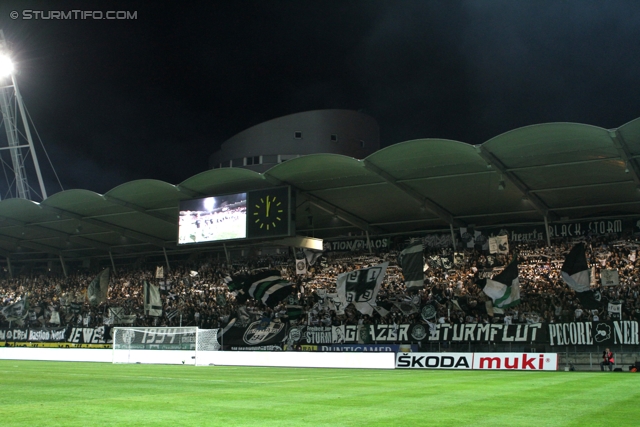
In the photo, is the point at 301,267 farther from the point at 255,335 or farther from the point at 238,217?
the point at 238,217

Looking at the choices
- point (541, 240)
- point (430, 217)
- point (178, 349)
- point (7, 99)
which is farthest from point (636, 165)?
point (7, 99)

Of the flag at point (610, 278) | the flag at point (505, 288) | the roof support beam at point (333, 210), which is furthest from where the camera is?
the roof support beam at point (333, 210)

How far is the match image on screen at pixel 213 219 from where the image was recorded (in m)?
33.1

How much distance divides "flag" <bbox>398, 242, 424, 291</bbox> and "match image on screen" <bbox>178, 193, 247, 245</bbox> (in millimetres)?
9565

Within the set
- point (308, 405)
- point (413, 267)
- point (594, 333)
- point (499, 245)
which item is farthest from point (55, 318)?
point (308, 405)

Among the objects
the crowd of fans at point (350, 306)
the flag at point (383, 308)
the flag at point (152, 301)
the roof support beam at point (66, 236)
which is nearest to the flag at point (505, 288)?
the crowd of fans at point (350, 306)

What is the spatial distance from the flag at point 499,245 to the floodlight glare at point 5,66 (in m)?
37.8

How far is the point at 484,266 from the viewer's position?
36.3 m

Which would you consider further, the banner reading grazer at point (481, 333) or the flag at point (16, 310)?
the flag at point (16, 310)

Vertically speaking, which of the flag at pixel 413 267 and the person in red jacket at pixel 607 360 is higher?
the flag at pixel 413 267

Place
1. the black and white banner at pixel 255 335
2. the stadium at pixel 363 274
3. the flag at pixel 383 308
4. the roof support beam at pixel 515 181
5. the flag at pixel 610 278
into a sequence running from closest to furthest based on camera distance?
1. the stadium at pixel 363 274
2. the roof support beam at pixel 515 181
3. the flag at pixel 610 278
4. the flag at pixel 383 308
5. the black and white banner at pixel 255 335

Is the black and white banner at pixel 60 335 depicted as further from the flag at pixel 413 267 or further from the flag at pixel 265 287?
the flag at pixel 413 267

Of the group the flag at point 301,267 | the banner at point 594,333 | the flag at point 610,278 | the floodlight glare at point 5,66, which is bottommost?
the banner at point 594,333

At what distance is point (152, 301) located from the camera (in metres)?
43.9
